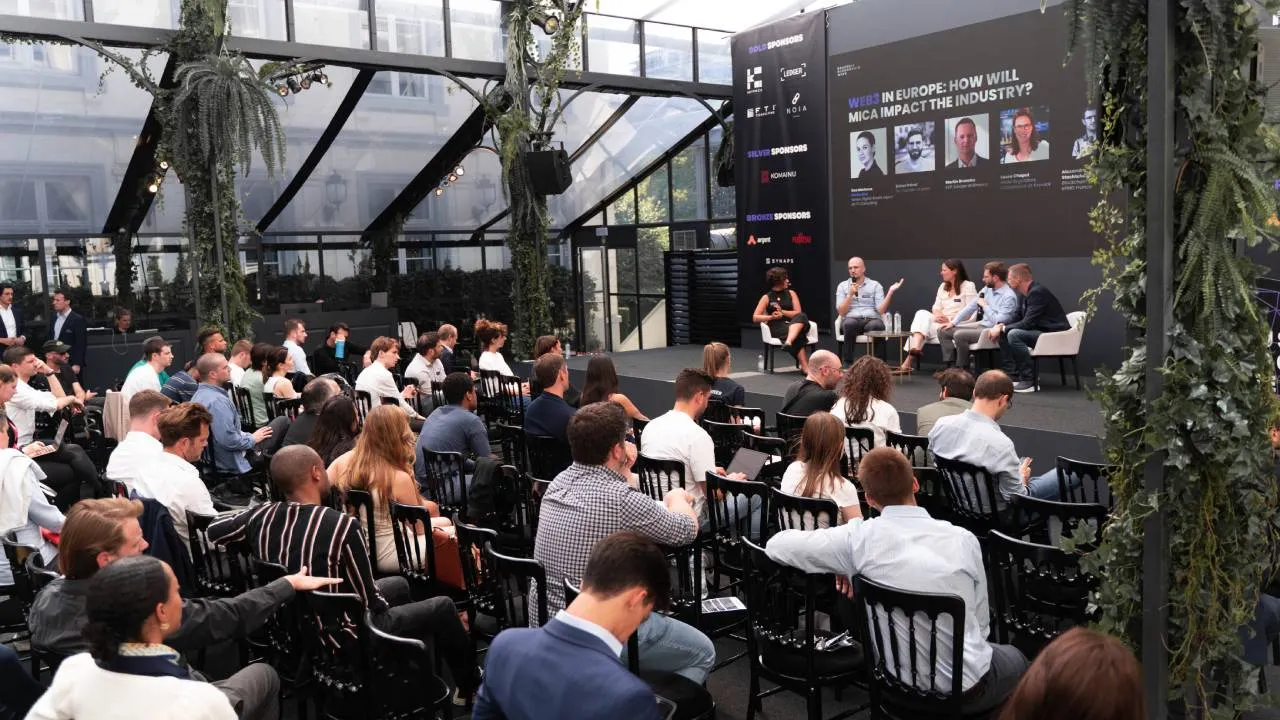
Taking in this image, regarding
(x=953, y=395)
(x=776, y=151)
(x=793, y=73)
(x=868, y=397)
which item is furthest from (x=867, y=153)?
(x=868, y=397)

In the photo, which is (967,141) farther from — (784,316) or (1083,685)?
(1083,685)

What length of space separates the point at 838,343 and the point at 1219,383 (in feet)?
33.9

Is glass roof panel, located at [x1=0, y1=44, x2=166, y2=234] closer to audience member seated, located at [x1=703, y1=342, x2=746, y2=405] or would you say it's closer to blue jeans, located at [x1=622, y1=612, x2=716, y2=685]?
audience member seated, located at [x1=703, y1=342, x2=746, y2=405]

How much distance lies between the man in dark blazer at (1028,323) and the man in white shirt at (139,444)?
773cm

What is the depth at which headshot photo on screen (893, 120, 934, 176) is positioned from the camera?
40.2 feet

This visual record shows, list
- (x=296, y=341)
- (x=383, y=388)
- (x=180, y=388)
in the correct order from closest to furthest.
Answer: (x=180, y=388) < (x=383, y=388) < (x=296, y=341)

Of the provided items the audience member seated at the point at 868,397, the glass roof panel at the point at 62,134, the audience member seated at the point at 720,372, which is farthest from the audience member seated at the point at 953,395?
the glass roof panel at the point at 62,134

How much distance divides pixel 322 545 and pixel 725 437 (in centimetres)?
346

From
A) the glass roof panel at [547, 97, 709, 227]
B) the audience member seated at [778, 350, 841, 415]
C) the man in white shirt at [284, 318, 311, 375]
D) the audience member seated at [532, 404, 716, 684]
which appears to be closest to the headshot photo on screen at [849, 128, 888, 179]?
the glass roof panel at [547, 97, 709, 227]

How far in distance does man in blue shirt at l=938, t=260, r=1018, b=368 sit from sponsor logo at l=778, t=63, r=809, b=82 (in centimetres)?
453

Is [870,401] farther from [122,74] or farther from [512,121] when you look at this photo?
[122,74]

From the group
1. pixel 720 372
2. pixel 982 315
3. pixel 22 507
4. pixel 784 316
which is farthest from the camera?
pixel 784 316

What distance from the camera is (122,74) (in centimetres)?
1251

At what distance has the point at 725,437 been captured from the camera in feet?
22.2
